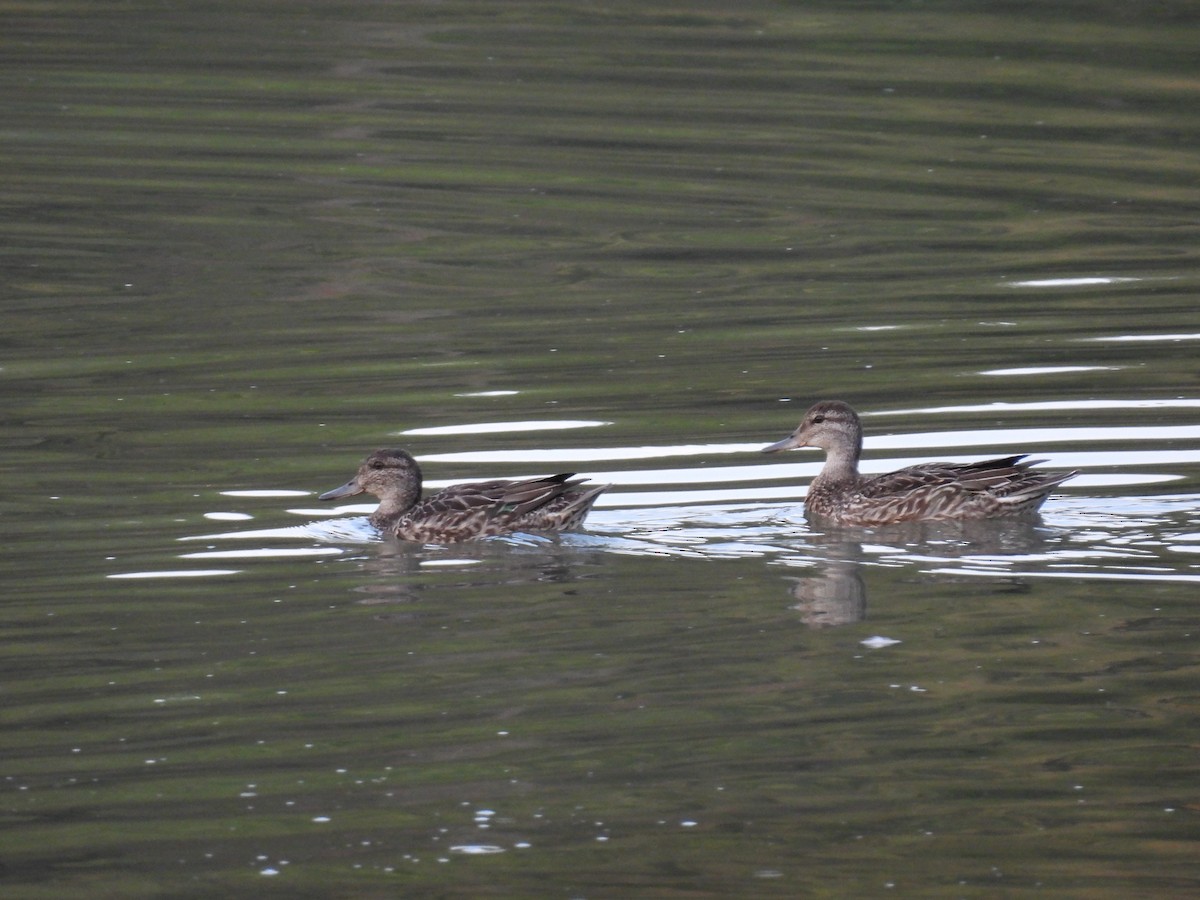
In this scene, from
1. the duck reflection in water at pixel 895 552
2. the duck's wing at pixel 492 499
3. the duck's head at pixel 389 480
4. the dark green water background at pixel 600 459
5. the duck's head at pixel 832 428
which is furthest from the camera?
the duck's head at pixel 832 428

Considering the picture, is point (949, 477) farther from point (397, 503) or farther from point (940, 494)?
point (397, 503)

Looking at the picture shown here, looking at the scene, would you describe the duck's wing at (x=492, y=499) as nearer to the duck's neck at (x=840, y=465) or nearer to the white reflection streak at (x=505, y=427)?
the duck's neck at (x=840, y=465)

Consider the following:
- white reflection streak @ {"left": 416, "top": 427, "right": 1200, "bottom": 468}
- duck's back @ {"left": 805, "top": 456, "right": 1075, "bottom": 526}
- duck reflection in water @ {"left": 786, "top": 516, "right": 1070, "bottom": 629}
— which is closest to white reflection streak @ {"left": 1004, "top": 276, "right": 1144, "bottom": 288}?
white reflection streak @ {"left": 416, "top": 427, "right": 1200, "bottom": 468}

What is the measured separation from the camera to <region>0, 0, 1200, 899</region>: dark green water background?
6.59 meters

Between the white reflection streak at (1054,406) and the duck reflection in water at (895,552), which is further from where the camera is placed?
the white reflection streak at (1054,406)

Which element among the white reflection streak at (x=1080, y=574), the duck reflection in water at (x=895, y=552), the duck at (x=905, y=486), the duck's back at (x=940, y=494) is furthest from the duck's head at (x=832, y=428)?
the white reflection streak at (x=1080, y=574)

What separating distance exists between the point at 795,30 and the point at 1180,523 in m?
18.4

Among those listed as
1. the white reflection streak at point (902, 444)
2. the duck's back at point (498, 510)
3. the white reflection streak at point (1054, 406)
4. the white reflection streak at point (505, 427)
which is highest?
the white reflection streak at point (505, 427)

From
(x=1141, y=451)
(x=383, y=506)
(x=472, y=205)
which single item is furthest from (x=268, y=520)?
(x=472, y=205)

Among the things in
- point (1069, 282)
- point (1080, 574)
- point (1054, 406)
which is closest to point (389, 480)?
point (1080, 574)

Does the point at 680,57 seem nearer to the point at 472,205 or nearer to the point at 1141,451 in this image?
the point at 472,205

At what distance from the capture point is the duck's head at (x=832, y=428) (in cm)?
1089

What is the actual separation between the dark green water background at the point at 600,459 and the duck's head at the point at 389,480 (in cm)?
24

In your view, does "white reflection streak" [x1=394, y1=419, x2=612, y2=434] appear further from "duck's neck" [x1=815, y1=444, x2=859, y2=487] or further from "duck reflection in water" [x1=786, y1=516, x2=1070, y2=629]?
"duck reflection in water" [x1=786, y1=516, x2=1070, y2=629]
